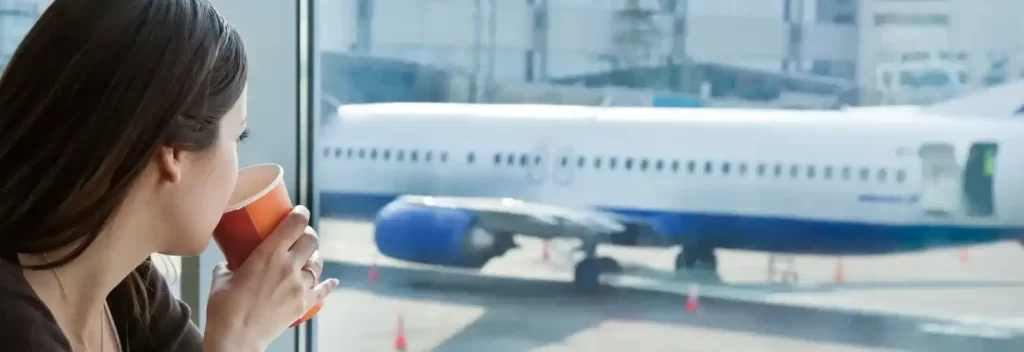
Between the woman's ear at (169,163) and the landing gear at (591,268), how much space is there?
62 cm

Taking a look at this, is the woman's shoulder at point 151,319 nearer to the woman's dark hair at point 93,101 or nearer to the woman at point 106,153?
the woman at point 106,153

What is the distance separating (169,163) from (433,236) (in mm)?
639

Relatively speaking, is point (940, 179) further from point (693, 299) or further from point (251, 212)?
point (251, 212)

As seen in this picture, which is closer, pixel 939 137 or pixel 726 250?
pixel 939 137

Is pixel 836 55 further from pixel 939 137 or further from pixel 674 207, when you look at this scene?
pixel 674 207

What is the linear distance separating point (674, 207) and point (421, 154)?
0.33 meters

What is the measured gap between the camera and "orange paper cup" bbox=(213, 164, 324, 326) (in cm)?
69

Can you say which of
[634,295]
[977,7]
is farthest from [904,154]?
[634,295]

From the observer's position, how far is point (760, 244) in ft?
3.65

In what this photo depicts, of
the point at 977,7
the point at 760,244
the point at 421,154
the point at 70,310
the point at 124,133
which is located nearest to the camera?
the point at 124,133

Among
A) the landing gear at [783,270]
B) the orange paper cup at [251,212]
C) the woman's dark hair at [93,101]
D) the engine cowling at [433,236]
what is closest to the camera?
the woman's dark hair at [93,101]

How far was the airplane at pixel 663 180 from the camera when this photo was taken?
1.02 m

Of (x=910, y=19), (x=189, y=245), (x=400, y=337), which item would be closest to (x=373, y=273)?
(x=400, y=337)

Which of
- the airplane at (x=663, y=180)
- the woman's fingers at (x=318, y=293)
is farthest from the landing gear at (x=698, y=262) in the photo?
the woman's fingers at (x=318, y=293)
